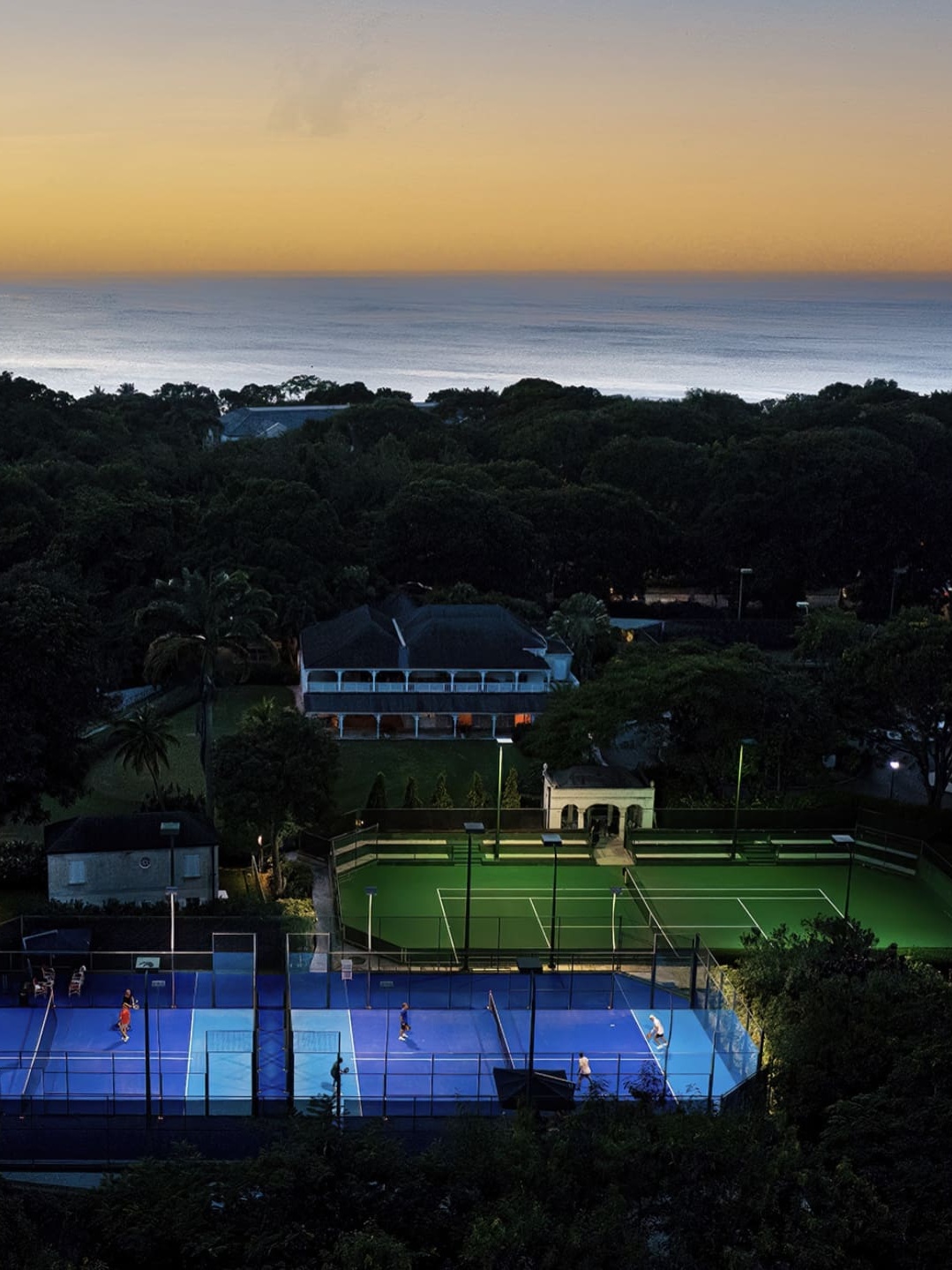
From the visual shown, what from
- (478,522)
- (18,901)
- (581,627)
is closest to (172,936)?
(18,901)

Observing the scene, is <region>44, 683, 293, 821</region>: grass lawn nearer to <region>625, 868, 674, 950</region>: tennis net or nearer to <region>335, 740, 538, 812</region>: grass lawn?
<region>335, 740, 538, 812</region>: grass lawn

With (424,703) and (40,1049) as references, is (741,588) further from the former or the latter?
(40,1049)

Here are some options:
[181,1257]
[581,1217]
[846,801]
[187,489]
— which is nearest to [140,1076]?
[181,1257]

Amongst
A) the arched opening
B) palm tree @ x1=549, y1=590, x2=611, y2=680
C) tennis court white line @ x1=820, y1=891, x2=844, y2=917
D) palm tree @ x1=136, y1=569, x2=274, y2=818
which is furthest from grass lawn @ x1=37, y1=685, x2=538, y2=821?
tennis court white line @ x1=820, y1=891, x2=844, y2=917

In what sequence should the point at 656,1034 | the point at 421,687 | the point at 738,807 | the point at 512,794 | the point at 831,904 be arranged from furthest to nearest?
the point at 421,687 < the point at 512,794 < the point at 738,807 < the point at 831,904 < the point at 656,1034

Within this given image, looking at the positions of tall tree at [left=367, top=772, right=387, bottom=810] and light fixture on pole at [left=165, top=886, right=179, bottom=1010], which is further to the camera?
tall tree at [left=367, top=772, right=387, bottom=810]

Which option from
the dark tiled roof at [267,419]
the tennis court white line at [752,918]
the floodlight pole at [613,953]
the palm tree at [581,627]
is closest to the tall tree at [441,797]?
the floodlight pole at [613,953]

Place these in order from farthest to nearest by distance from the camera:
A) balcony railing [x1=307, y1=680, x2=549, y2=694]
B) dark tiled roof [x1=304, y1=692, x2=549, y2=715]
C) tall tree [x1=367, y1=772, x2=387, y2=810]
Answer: balcony railing [x1=307, y1=680, x2=549, y2=694] < dark tiled roof [x1=304, y1=692, x2=549, y2=715] < tall tree [x1=367, y1=772, x2=387, y2=810]
